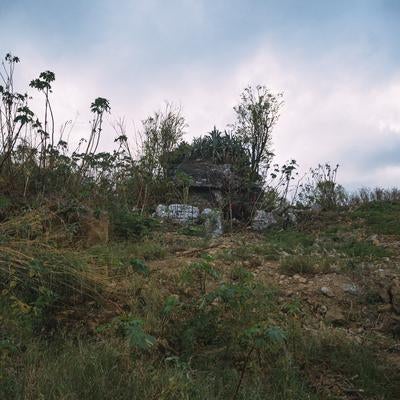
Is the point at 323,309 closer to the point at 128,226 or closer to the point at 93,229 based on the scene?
the point at 93,229

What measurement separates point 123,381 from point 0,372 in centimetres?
55

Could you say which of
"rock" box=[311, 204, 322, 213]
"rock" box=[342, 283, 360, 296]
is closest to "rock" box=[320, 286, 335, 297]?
"rock" box=[342, 283, 360, 296]

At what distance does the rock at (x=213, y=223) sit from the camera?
267 inches

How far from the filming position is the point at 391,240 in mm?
6109

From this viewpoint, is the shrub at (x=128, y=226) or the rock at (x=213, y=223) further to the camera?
the rock at (x=213, y=223)

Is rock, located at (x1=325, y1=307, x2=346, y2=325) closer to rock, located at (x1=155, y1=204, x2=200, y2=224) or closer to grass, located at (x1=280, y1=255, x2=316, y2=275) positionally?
grass, located at (x1=280, y1=255, x2=316, y2=275)

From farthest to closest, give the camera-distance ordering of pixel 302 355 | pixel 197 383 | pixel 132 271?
pixel 132 271, pixel 302 355, pixel 197 383

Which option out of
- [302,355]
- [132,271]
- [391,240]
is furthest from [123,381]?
[391,240]

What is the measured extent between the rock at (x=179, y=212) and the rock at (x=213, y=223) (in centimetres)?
37

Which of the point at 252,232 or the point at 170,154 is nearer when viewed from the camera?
the point at 252,232

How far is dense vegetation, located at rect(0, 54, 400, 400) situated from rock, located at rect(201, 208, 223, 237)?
34 cm

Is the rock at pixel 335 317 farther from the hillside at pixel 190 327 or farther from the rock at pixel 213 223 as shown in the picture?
the rock at pixel 213 223

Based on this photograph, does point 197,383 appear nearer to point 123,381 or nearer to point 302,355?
point 123,381

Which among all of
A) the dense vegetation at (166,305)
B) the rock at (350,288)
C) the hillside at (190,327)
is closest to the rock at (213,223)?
the dense vegetation at (166,305)
